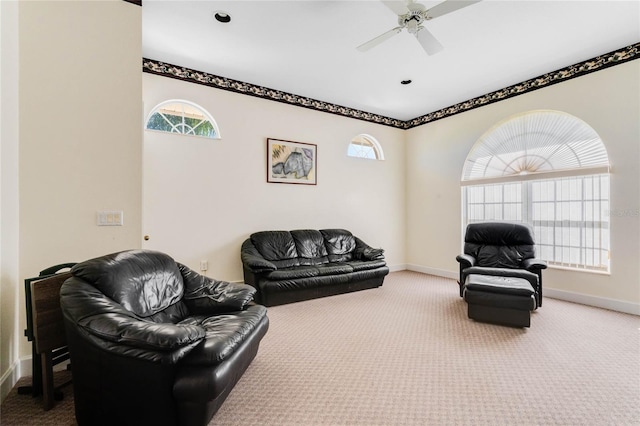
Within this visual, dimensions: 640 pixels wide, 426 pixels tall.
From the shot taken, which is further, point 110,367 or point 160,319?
point 160,319

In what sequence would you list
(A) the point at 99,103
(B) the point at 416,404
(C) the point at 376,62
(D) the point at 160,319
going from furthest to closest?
(C) the point at 376,62, (A) the point at 99,103, (D) the point at 160,319, (B) the point at 416,404

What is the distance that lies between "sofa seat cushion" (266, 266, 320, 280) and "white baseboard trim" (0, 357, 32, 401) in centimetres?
225

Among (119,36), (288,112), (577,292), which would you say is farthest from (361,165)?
(119,36)

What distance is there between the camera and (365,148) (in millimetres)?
5984

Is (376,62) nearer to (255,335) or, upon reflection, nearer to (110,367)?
(255,335)

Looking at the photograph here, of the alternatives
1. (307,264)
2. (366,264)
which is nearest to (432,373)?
(366,264)

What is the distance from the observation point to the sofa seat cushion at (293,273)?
12.5ft

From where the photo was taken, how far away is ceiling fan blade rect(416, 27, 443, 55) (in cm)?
266

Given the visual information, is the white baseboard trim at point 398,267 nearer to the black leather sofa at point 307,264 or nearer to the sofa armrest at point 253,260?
the black leather sofa at point 307,264

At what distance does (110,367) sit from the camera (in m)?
1.48

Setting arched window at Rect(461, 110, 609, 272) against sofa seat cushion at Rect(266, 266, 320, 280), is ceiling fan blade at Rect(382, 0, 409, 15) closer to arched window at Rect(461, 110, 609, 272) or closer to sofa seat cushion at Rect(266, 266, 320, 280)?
sofa seat cushion at Rect(266, 266, 320, 280)

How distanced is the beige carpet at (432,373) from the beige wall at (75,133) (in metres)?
1.07

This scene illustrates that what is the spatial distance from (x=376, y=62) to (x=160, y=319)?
3779 millimetres

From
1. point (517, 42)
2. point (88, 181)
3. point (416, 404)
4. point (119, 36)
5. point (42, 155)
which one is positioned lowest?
point (416, 404)
